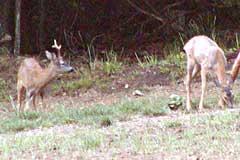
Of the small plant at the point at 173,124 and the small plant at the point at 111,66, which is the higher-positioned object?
the small plant at the point at 173,124

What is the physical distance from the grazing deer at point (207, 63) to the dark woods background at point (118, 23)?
7411 mm

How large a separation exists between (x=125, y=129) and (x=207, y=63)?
9.63 feet

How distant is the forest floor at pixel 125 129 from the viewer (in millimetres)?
8570

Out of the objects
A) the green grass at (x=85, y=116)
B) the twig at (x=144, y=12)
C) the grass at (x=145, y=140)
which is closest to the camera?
the grass at (x=145, y=140)

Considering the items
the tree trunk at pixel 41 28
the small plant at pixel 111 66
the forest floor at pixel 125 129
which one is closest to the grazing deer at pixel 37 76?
the forest floor at pixel 125 129

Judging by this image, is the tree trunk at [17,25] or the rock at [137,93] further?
the tree trunk at [17,25]

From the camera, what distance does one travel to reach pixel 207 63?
12500 millimetres

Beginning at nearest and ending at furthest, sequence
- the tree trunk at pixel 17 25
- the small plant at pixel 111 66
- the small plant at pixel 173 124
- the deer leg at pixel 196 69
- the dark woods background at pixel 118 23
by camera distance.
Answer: the small plant at pixel 173 124 < the deer leg at pixel 196 69 < the small plant at pixel 111 66 < the tree trunk at pixel 17 25 < the dark woods background at pixel 118 23

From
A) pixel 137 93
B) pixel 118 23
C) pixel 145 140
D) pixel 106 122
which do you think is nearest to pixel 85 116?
pixel 106 122

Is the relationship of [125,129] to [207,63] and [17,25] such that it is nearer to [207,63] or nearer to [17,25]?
[207,63]

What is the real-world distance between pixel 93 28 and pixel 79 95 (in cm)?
692

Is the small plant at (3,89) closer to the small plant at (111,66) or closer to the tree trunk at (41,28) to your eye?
the small plant at (111,66)

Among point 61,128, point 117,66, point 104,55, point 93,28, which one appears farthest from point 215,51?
point 93,28

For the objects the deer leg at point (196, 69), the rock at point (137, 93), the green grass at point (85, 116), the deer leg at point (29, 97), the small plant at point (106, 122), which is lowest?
the rock at point (137, 93)
